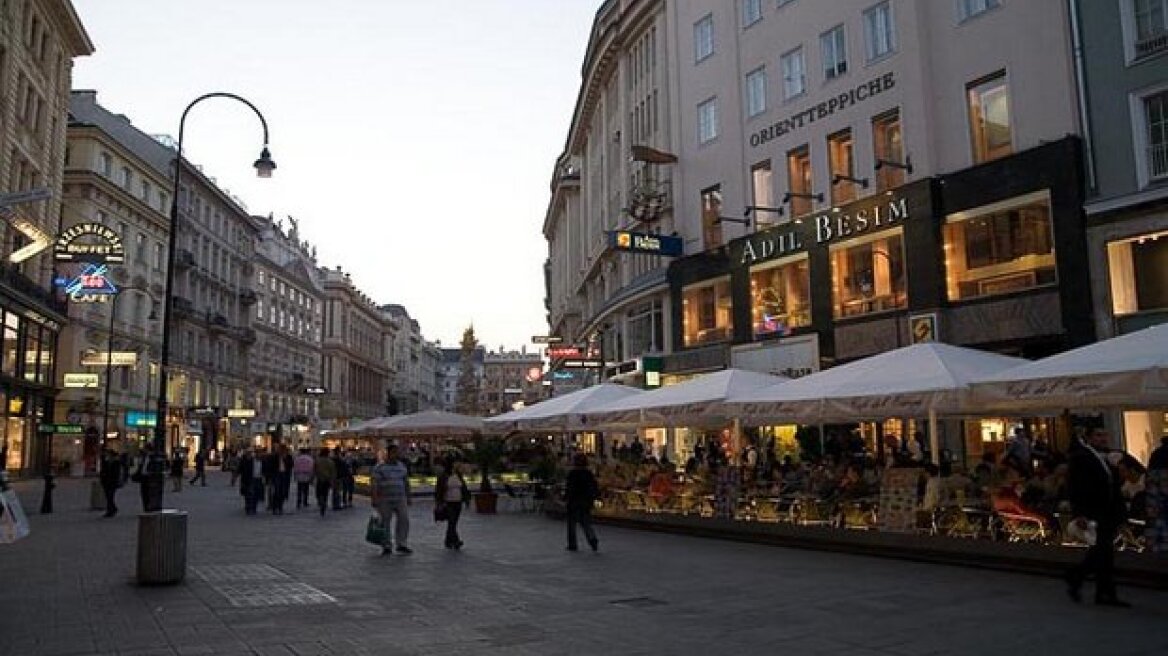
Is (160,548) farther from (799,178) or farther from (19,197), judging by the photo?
(799,178)

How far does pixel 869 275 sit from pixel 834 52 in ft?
22.1

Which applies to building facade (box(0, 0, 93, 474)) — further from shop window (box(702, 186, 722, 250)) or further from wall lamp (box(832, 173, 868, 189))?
wall lamp (box(832, 173, 868, 189))

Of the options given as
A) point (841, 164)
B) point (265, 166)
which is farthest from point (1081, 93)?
point (265, 166)

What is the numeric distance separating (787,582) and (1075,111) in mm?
14351

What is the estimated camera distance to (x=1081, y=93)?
1983 centimetres

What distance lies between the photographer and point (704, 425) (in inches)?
739

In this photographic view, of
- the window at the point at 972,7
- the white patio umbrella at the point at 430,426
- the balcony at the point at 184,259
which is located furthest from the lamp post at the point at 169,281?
the balcony at the point at 184,259

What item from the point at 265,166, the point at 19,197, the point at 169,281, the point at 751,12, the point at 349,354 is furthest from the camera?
the point at 349,354

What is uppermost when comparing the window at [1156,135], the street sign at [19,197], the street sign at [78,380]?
the window at [1156,135]

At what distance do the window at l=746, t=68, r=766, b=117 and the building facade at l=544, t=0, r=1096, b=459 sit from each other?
2.1 inches

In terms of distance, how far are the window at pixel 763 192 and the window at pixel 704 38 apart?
538 centimetres

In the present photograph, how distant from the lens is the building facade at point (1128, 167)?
61.0ft

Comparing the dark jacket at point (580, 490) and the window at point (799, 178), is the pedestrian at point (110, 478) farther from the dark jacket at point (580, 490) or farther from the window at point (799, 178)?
the window at point (799, 178)

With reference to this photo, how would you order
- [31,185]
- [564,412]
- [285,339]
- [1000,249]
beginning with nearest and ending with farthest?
1. [564,412]
2. [1000,249]
3. [31,185]
4. [285,339]
